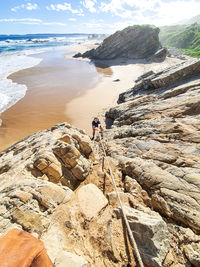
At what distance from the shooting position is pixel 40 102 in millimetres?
18156

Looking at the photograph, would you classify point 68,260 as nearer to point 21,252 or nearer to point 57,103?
point 21,252

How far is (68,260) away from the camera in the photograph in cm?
277

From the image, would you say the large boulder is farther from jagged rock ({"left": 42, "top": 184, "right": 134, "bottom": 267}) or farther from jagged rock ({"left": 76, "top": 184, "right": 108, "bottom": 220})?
jagged rock ({"left": 42, "top": 184, "right": 134, "bottom": 267})

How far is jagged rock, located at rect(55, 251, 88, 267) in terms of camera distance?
8.86 feet

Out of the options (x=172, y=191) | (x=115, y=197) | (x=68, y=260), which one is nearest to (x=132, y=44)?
(x=172, y=191)

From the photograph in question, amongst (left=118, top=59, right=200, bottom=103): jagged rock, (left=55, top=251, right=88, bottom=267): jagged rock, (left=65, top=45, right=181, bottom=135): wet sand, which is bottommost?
(left=65, top=45, right=181, bottom=135): wet sand

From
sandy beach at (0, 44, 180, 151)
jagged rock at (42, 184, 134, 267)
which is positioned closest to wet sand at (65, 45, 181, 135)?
sandy beach at (0, 44, 180, 151)

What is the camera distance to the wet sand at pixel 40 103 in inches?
523

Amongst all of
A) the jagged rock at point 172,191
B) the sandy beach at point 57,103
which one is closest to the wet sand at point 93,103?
the sandy beach at point 57,103

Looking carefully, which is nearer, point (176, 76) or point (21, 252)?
point (21, 252)

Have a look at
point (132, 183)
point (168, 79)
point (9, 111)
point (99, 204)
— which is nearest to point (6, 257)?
point (99, 204)

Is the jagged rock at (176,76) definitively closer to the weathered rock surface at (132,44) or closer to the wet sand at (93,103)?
the wet sand at (93,103)

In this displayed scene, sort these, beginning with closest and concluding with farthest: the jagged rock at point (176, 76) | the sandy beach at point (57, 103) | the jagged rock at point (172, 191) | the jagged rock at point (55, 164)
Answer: the jagged rock at point (172, 191)
the jagged rock at point (55, 164)
the jagged rock at point (176, 76)
the sandy beach at point (57, 103)

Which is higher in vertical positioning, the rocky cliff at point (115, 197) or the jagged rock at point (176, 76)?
the jagged rock at point (176, 76)
